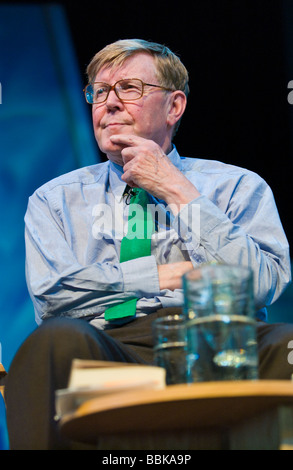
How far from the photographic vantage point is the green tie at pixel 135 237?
2.14m

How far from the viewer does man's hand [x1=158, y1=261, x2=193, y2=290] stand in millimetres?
2188

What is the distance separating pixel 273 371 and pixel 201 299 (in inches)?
21.2

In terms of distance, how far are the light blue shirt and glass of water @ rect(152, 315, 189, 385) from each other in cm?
65

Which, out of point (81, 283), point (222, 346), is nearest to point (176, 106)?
point (81, 283)

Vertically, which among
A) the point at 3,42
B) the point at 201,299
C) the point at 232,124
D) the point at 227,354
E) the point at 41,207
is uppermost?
the point at 3,42

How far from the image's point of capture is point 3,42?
10.7 ft

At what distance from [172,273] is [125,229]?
0.28 meters

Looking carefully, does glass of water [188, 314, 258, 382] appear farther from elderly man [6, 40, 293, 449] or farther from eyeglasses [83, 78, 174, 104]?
eyeglasses [83, 78, 174, 104]

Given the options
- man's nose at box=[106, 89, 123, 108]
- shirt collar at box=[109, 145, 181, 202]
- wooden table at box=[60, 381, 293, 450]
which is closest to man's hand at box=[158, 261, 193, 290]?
shirt collar at box=[109, 145, 181, 202]

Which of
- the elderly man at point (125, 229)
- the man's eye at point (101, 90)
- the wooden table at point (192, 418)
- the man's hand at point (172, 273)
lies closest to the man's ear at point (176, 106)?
the elderly man at point (125, 229)

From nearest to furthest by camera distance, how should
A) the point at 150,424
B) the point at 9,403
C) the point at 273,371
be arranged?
the point at 150,424
the point at 9,403
the point at 273,371

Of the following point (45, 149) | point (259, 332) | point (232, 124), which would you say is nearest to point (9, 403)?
point (259, 332)

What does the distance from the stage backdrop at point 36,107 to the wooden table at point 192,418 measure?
184 centimetres

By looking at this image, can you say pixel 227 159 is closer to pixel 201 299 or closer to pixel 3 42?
pixel 3 42
